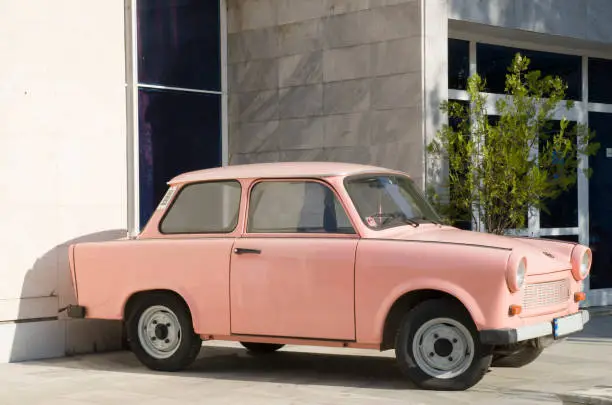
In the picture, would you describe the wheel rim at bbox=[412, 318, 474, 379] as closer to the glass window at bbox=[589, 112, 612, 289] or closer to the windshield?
the windshield

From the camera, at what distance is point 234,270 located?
9461 millimetres

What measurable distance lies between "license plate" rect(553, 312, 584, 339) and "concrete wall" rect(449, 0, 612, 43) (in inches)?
185

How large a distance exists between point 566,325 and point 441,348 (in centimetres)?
101

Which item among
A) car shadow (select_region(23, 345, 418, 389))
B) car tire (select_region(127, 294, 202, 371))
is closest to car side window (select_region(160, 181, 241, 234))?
car tire (select_region(127, 294, 202, 371))

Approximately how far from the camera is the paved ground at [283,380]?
8.45m

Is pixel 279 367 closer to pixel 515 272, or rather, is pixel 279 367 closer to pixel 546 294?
pixel 546 294

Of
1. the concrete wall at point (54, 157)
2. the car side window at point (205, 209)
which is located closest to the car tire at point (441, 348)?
the car side window at point (205, 209)

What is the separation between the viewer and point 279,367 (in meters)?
10.2

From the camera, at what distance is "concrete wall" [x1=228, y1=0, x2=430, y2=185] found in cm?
1246

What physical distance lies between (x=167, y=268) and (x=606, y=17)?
24.2 ft

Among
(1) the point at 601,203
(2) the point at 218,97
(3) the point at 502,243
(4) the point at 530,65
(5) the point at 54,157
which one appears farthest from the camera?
(1) the point at 601,203

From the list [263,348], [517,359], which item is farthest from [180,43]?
[517,359]

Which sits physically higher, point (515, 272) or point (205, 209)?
point (205, 209)

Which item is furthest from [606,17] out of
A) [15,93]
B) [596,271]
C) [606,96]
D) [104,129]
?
[15,93]
